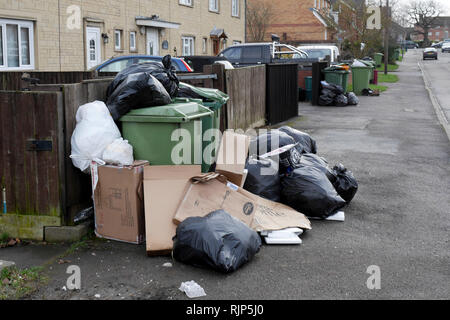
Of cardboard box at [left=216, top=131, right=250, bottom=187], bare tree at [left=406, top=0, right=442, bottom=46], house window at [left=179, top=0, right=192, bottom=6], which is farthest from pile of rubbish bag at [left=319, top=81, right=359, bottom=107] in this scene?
bare tree at [left=406, top=0, right=442, bottom=46]

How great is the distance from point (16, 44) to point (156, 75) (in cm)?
954

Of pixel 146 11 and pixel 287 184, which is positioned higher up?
pixel 146 11

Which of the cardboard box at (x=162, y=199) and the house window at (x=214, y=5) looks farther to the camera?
the house window at (x=214, y=5)

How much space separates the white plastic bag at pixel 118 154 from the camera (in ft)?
16.0

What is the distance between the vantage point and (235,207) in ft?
16.5

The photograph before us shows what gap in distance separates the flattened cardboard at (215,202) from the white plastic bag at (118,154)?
0.62 metres

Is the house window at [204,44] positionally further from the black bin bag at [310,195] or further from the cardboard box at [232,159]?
the black bin bag at [310,195]

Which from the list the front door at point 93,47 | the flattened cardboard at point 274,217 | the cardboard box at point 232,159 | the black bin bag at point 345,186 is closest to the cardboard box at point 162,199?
the cardboard box at point 232,159

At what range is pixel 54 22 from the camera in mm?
14773

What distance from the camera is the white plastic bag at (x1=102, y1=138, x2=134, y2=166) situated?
16.0ft
